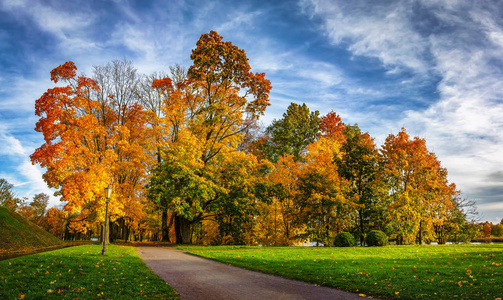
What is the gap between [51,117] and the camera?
72.6 feet

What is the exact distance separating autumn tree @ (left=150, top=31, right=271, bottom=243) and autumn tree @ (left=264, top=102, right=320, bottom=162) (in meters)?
9.08

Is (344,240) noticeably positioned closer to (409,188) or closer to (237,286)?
(409,188)

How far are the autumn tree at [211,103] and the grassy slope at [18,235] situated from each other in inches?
471

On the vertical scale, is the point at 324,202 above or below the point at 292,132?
below

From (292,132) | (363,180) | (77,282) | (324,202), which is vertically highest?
(292,132)

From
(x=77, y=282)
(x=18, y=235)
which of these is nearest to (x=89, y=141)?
(x=18, y=235)

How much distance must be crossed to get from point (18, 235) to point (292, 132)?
31.8 metres

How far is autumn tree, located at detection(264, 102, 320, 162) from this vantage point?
3894cm

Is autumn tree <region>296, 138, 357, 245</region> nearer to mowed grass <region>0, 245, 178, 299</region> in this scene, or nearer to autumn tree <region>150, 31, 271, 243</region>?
autumn tree <region>150, 31, 271, 243</region>

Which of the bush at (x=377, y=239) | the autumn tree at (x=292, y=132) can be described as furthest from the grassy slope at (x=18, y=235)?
the bush at (x=377, y=239)

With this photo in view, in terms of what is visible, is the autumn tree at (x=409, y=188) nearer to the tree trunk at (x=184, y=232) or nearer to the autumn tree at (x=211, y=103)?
the autumn tree at (x=211, y=103)

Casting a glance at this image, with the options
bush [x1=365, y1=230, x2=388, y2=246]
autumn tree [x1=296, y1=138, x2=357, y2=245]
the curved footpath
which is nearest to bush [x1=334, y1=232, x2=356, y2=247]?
bush [x1=365, y1=230, x2=388, y2=246]

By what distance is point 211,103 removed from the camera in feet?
97.0

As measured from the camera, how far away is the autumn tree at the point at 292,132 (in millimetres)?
38938
